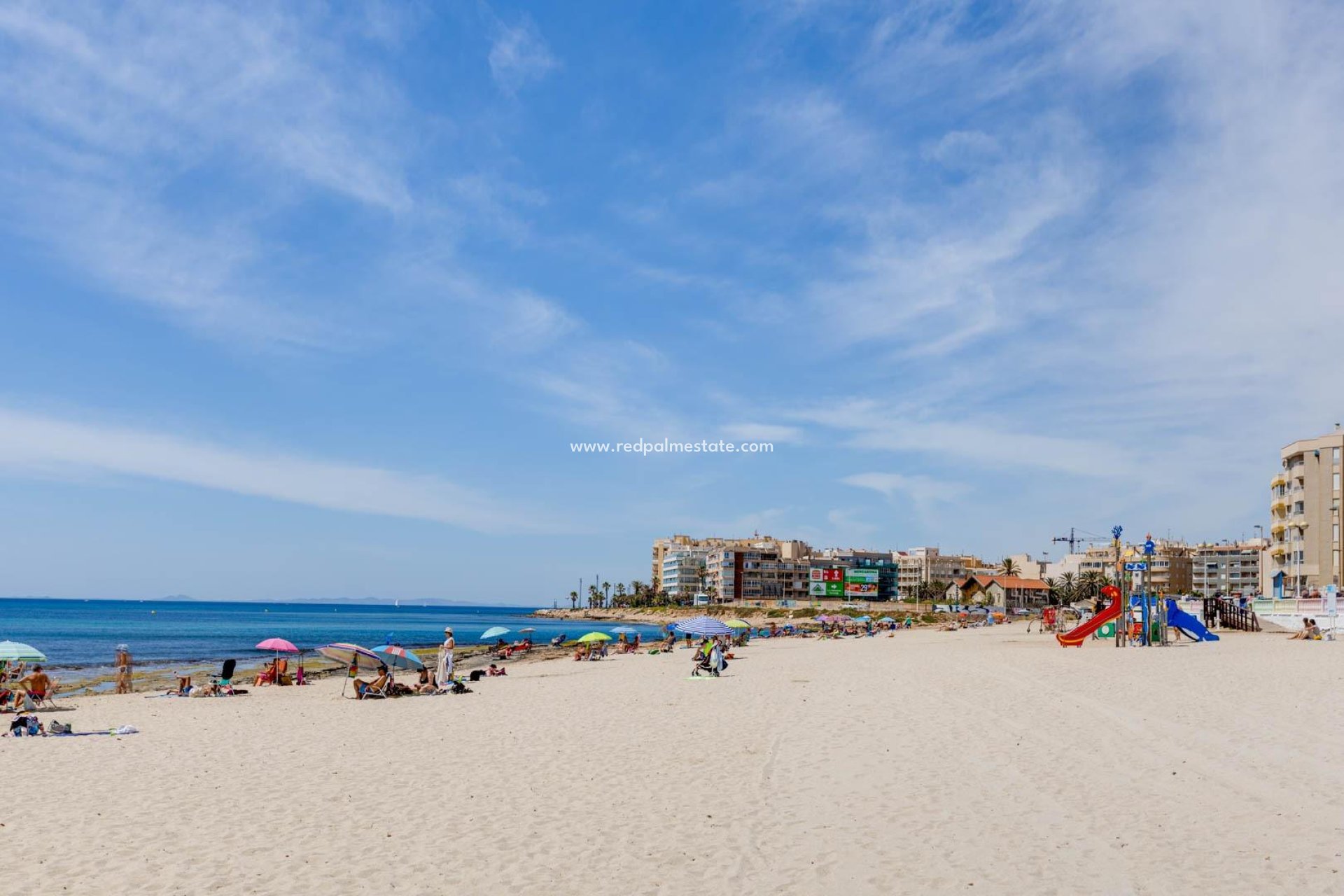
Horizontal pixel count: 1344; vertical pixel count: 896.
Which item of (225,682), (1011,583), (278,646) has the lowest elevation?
(1011,583)

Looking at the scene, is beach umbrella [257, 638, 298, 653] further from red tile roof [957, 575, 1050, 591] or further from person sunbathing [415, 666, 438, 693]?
red tile roof [957, 575, 1050, 591]

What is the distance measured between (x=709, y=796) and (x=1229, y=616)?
171 ft

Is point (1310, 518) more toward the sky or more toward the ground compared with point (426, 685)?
more toward the sky

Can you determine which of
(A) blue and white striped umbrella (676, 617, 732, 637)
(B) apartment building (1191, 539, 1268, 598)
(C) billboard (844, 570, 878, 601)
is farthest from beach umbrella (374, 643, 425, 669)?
(B) apartment building (1191, 539, 1268, 598)

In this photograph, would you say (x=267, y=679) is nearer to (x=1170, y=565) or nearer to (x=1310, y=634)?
(x=1310, y=634)

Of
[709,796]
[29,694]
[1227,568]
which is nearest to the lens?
[709,796]

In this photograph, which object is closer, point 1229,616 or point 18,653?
point 18,653

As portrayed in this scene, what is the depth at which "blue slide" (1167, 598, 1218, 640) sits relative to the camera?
142 ft

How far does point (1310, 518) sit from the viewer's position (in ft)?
246

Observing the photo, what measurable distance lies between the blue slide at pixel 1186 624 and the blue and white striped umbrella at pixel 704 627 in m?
20.5

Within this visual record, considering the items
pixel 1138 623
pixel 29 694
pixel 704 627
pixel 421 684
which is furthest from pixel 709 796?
pixel 1138 623

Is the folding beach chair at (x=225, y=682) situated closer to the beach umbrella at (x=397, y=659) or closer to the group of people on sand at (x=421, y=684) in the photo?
the group of people on sand at (x=421, y=684)

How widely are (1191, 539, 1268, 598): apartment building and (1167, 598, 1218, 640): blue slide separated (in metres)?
137

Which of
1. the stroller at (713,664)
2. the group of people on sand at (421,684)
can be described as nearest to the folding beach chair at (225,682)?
the group of people on sand at (421,684)
